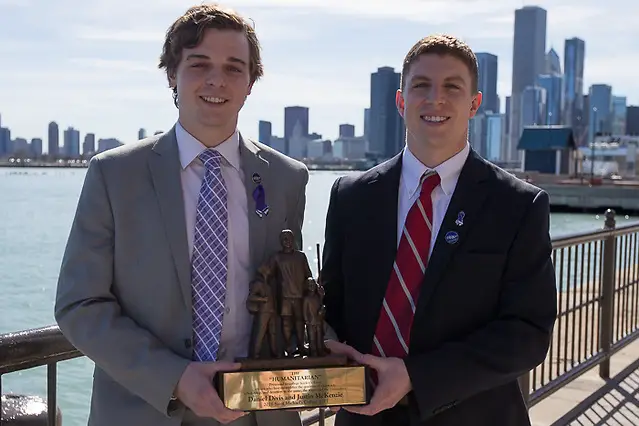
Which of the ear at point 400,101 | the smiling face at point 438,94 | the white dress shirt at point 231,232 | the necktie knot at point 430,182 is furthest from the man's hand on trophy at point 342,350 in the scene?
the ear at point 400,101

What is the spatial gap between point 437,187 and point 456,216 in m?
0.14

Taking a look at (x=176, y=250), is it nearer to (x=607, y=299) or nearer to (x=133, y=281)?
(x=133, y=281)

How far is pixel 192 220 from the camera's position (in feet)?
7.48

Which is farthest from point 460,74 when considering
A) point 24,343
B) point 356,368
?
point 24,343

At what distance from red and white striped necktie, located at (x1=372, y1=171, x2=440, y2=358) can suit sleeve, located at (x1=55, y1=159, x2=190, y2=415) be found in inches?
27.7

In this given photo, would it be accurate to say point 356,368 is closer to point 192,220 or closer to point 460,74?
point 192,220

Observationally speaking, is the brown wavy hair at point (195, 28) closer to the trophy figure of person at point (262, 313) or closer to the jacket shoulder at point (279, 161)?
the jacket shoulder at point (279, 161)

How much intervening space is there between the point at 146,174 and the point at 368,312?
845mm

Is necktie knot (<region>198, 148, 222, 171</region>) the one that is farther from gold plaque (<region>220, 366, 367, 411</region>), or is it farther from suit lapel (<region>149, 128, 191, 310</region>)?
gold plaque (<region>220, 366, 367, 411</region>)

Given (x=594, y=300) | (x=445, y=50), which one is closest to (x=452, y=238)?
(x=445, y=50)

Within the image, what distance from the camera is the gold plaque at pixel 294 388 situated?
2053 mm

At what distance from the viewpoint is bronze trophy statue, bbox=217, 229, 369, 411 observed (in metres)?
2.08

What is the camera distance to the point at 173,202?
2.24 meters

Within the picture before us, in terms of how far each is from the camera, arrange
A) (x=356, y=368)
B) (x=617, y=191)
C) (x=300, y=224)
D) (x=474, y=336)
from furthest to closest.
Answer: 1. (x=617, y=191)
2. (x=300, y=224)
3. (x=474, y=336)
4. (x=356, y=368)
